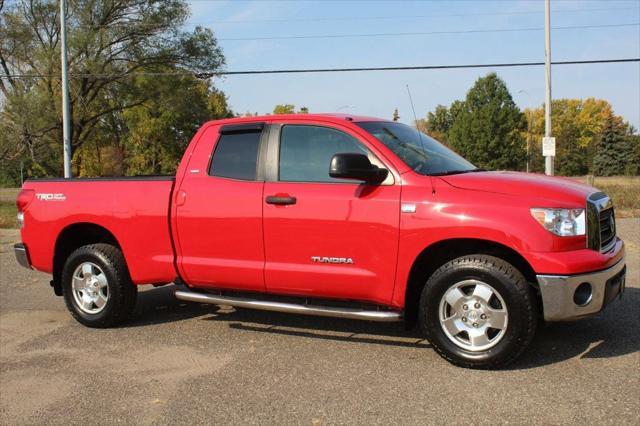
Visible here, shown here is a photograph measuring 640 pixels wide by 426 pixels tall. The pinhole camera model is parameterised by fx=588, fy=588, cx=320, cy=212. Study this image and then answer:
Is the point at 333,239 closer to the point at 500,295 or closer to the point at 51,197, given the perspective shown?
the point at 500,295

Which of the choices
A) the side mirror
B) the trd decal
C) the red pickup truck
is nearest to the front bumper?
the red pickup truck

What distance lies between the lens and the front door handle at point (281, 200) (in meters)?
4.72

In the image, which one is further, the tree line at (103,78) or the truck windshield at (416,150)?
the tree line at (103,78)

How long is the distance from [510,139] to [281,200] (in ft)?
242

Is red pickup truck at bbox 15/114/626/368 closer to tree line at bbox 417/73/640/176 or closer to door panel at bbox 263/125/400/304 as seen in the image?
door panel at bbox 263/125/400/304

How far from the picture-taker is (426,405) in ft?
12.1

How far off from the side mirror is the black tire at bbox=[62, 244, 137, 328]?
2491 millimetres

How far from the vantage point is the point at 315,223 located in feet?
15.2

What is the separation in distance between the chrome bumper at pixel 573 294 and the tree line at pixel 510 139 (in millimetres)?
63432

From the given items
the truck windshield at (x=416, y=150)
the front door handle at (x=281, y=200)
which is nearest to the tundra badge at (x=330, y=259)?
the front door handle at (x=281, y=200)

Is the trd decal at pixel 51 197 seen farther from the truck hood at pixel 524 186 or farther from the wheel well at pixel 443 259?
the truck hood at pixel 524 186

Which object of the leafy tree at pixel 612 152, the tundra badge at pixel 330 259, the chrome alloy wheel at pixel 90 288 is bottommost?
the chrome alloy wheel at pixel 90 288

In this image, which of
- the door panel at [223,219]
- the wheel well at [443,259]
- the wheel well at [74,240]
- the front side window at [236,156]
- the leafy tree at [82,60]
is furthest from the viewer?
the leafy tree at [82,60]

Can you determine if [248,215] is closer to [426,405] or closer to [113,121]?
[426,405]
